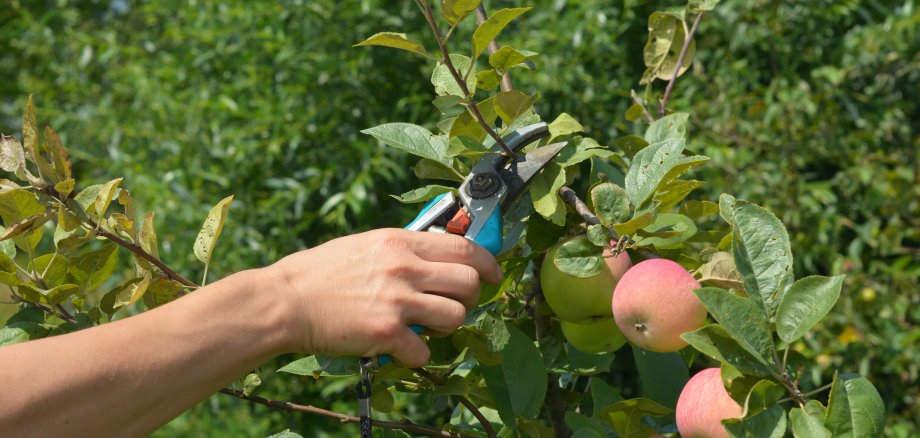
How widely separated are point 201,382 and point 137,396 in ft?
0.17

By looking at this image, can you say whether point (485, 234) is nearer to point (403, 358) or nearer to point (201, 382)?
point (403, 358)

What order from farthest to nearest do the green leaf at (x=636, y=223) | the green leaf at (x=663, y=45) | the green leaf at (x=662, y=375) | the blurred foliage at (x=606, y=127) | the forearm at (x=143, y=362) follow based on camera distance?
the blurred foliage at (x=606, y=127) → the green leaf at (x=663, y=45) → the green leaf at (x=662, y=375) → the green leaf at (x=636, y=223) → the forearm at (x=143, y=362)

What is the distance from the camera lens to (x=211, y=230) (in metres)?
1.06

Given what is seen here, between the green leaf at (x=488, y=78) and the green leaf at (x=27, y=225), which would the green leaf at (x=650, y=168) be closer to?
the green leaf at (x=488, y=78)

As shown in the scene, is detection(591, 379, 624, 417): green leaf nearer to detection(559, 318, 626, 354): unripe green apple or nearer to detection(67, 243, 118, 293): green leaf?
detection(559, 318, 626, 354): unripe green apple

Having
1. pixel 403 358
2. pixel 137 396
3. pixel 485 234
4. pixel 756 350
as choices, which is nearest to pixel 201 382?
pixel 137 396

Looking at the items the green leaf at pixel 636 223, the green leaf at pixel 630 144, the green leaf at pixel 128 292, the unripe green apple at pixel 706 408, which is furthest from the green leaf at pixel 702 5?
the green leaf at pixel 128 292

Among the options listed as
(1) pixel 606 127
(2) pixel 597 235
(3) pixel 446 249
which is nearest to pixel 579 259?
(2) pixel 597 235

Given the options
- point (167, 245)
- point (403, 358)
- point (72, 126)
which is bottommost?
point (72, 126)

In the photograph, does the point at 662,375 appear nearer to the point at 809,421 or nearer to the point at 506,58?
the point at 809,421

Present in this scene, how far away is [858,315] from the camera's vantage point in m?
2.40

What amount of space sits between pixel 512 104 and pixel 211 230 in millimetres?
380

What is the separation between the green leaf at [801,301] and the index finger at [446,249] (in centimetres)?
27

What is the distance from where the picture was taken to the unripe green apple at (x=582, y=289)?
0.95m
